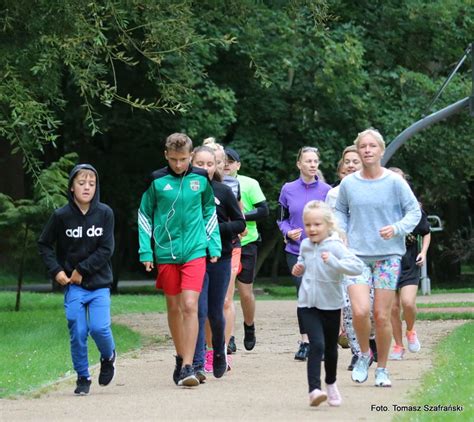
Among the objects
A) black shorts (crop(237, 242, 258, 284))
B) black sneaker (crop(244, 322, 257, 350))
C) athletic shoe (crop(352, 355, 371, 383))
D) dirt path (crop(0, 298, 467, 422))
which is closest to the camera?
dirt path (crop(0, 298, 467, 422))

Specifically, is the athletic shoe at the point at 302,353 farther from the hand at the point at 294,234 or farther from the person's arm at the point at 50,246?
the person's arm at the point at 50,246

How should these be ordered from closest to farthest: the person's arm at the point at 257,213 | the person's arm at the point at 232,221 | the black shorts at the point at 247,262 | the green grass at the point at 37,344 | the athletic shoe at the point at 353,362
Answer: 1. the green grass at the point at 37,344
2. the person's arm at the point at 232,221
3. the athletic shoe at the point at 353,362
4. the person's arm at the point at 257,213
5. the black shorts at the point at 247,262

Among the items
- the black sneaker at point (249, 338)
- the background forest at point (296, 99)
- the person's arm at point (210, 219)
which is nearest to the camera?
the person's arm at point (210, 219)

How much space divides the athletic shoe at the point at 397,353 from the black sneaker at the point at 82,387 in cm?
364

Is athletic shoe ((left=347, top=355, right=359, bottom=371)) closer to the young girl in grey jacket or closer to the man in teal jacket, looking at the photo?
the man in teal jacket

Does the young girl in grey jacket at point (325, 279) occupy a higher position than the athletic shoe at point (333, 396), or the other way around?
the young girl in grey jacket at point (325, 279)

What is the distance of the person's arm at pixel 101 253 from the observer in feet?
32.3

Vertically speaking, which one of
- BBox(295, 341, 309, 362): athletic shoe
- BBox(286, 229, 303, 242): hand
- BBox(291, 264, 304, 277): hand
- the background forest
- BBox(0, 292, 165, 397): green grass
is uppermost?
the background forest

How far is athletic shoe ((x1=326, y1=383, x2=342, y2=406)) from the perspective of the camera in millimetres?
8867

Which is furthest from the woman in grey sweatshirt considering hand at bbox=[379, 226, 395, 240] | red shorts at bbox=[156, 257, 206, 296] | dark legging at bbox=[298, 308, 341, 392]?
red shorts at bbox=[156, 257, 206, 296]

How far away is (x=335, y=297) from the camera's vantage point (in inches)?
357

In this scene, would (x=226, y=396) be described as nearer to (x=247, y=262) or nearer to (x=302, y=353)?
(x=302, y=353)

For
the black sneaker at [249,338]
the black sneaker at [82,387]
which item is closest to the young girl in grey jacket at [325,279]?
the black sneaker at [82,387]

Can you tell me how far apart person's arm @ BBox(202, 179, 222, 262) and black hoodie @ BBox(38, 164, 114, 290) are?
0.86 metres
